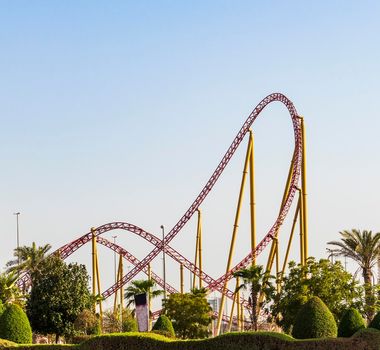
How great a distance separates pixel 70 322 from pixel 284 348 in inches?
1148

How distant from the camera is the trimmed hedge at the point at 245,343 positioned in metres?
35.1

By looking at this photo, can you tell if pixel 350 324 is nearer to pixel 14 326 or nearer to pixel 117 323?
pixel 14 326

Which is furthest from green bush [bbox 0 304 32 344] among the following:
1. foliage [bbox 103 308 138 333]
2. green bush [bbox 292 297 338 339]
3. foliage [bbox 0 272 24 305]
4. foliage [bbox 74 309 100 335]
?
foliage [bbox 103 308 138 333]

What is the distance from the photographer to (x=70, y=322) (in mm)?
61531

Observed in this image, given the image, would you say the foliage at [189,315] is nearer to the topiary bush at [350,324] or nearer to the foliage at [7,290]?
the foliage at [7,290]

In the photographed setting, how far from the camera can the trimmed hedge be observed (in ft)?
115

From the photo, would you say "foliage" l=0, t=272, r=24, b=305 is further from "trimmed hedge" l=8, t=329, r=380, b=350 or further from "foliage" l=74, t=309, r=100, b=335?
"trimmed hedge" l=8, t=329, r=380, b=350

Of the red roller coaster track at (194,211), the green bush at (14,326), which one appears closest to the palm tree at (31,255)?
the red roller coaster track at (194,211)

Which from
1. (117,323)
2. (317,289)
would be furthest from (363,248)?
(117,323)

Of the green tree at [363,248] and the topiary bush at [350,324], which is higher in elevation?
the green tree at [363,248]

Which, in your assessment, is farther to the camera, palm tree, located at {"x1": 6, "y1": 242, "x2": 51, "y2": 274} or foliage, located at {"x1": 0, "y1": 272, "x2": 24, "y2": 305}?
palm tree, located at {"x1": 6, "y1": 242, "x2": 51, "y2": 274}

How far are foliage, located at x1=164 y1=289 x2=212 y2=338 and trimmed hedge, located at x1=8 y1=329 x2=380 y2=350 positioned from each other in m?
26.9

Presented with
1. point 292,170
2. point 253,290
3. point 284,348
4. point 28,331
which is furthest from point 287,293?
point 284,348

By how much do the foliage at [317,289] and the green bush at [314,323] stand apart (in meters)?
18.1
